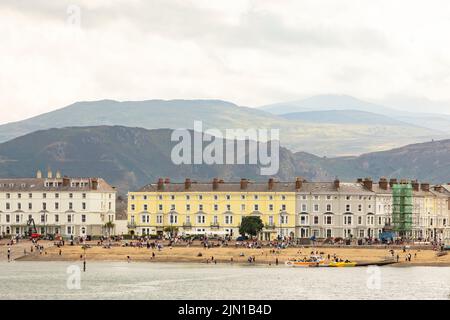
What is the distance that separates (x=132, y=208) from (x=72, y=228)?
9.85m

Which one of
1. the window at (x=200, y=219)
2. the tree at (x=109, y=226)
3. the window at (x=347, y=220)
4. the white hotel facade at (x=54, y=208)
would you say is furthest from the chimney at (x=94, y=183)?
the window at (x=347, y=220)

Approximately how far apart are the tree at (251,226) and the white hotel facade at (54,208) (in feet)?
78.3

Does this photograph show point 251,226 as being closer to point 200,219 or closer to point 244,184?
point 244,184

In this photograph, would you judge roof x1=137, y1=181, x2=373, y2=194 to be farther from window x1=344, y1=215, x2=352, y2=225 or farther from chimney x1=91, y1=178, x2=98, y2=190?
chimney x1=91, y1=178, x2=98, y2=190

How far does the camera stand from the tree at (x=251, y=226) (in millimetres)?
167500

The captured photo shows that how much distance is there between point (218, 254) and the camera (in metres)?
141

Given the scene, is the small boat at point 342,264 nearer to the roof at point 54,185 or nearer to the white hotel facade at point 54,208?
the white hotel facade at point 54,208

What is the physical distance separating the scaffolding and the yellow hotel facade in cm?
1488

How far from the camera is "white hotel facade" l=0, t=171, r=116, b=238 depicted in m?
178

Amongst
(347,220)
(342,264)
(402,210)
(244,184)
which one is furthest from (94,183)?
(342,264)

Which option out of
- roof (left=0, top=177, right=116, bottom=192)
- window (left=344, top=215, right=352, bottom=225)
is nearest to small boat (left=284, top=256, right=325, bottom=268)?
window (left=344, top=215, right=352, bottom=225)

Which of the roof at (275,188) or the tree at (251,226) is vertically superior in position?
the roof at (275,188)

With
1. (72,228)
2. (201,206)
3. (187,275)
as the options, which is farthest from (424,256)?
(72,228)
